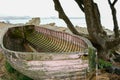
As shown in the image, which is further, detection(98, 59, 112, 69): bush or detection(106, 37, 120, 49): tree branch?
detection(106, 37, 120, 49): tree branch

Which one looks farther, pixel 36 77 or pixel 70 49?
pixel 70 49

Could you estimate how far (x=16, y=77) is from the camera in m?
8.69

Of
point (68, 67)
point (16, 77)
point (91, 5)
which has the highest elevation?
point (91, 5)

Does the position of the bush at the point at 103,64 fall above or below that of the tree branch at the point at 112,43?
below

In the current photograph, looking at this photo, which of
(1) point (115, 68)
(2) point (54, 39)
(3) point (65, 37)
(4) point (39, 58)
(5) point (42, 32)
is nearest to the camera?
(4) point (39, 58)

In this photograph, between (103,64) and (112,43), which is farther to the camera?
(112,43)

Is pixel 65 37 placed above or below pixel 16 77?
above

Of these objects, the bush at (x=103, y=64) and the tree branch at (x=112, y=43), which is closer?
the bush at (x=103, y=64)

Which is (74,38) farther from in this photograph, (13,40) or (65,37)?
(13,40)

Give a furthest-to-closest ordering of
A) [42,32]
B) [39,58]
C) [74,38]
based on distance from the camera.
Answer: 1. [42,32]
2. [74,38]
3. [39,58]

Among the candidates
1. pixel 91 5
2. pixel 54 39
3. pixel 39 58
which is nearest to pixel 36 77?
pixel 39 58

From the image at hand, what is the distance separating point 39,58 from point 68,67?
25.7 inches

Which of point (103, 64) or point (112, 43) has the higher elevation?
point (112, 43)

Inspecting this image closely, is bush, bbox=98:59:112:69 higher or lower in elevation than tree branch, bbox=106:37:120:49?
lower
